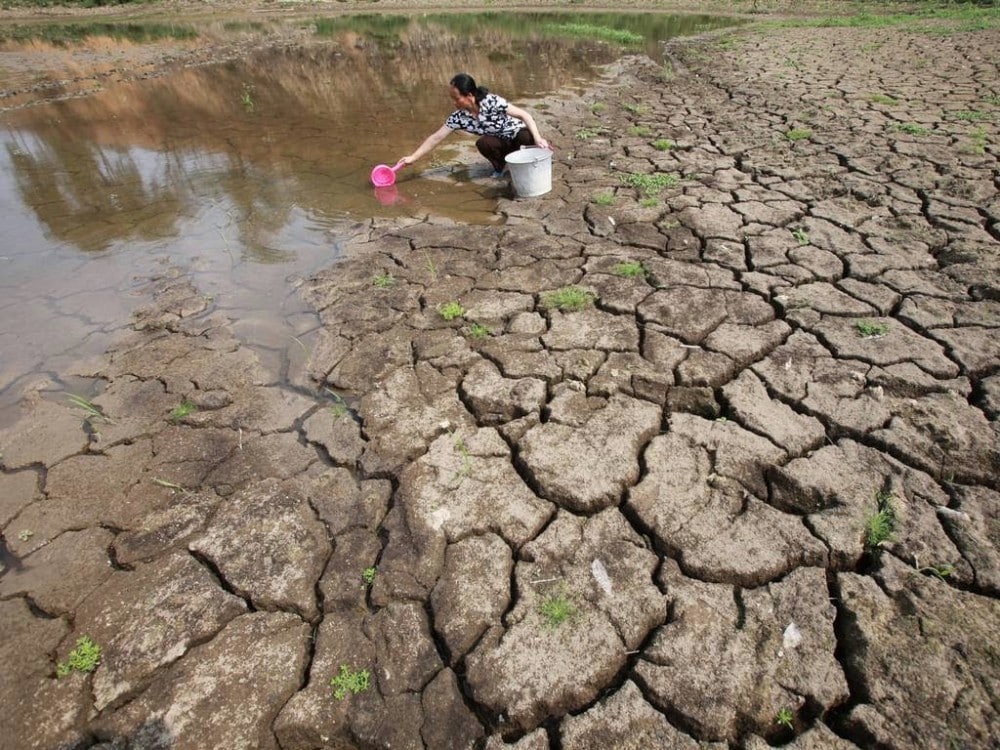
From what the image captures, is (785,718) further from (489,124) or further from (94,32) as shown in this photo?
(94,32)

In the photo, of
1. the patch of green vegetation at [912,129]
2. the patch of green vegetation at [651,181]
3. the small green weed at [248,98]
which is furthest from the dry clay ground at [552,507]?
the small green weed at [248,98]

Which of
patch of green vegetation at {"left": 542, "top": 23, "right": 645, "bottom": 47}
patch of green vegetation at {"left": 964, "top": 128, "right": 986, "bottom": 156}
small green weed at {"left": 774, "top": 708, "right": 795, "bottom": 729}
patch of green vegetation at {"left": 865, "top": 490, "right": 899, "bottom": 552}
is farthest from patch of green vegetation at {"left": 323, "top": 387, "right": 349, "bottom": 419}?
patch of green vegetation at {"left": 542, "top": 23, "right": 645, "bottom": 47}

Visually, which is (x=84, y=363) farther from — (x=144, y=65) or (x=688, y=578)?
(x=144, y=65)

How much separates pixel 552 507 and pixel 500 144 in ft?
13.2

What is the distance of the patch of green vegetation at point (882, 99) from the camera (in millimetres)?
6150

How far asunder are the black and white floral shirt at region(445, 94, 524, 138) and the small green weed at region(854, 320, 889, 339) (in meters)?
3.42

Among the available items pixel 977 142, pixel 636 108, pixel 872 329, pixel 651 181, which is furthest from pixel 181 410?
pixel 977 142

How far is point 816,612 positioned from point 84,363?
386 cm

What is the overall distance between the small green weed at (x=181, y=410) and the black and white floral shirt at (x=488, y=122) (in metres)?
3.51

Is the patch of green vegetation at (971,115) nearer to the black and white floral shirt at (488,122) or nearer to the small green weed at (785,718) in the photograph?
the black and white floral shirt at (488,122)

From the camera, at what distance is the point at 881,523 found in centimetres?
186

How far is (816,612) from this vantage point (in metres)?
1.66

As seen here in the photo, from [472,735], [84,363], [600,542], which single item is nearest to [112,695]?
[472,735]

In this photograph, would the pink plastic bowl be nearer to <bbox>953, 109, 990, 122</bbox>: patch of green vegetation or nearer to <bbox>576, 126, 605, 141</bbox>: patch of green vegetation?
<bbox>576, 126, 605, 141</bbox>: patch of green vegetation
